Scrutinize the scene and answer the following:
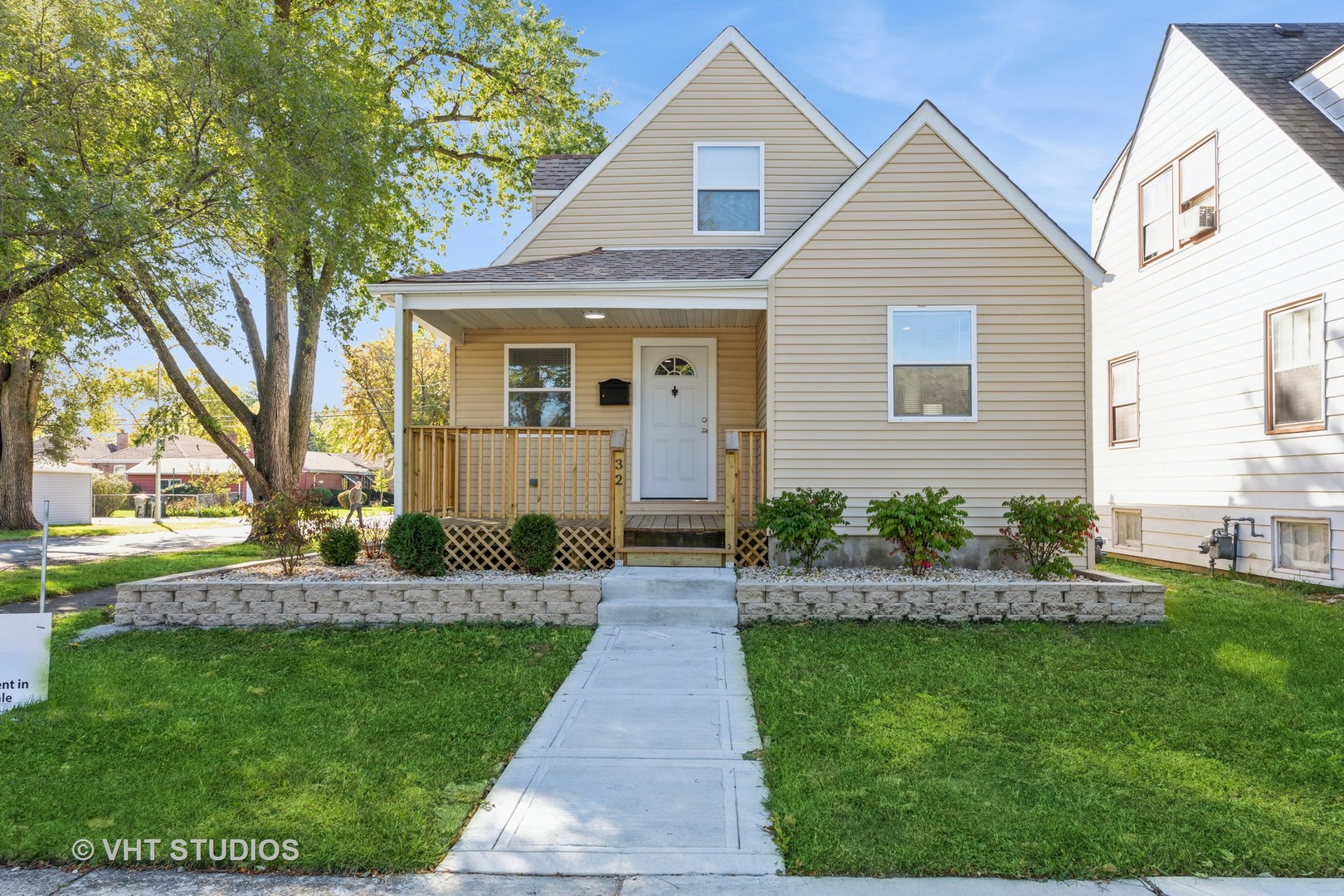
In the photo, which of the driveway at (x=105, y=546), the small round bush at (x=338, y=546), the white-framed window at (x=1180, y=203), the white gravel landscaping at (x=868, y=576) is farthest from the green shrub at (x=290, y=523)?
the white-framed window at (x=1180, y=203)

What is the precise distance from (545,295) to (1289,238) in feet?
28.1

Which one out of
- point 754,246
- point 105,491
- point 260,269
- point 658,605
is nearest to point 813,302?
point 754,246

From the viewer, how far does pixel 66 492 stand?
25.9m

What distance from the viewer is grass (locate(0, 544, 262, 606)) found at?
→ 9445 mm

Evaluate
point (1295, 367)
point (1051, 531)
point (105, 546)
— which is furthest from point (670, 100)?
point (105, 546)

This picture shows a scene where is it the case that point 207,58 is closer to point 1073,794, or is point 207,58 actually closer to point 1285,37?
point 1073,794

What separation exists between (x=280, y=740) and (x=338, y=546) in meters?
4.45

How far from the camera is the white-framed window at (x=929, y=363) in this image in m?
8.45

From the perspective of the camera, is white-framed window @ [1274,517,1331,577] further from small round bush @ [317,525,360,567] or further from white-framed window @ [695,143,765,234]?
small round bush @ [317,525,360,567]

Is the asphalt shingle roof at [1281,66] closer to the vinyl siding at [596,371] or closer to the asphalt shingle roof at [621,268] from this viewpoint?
the asphalt shingle roof at [621,268]

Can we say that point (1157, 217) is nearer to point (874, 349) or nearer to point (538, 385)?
point (874, 349)

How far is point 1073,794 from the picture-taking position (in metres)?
3.38

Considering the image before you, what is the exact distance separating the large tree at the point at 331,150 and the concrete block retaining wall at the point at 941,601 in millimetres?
9125

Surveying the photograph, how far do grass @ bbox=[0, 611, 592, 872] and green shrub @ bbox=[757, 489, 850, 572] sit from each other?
86.1 inches
